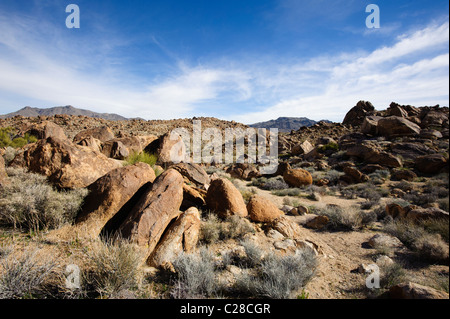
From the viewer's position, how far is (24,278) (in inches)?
105

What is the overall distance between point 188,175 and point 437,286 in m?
6.64

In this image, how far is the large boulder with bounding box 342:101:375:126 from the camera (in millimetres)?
43647

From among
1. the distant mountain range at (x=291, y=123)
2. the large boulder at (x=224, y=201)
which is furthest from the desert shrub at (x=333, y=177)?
the distant mountain range at (x=291, y=123)

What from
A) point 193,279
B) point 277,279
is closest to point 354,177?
point 277,279

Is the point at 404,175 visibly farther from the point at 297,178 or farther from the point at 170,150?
the point at 170,150

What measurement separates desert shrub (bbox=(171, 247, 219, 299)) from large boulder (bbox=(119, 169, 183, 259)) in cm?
89

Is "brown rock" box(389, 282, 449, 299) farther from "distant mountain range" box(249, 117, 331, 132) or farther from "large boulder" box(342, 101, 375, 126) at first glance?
"distant mountain range" box(249, 117, 331, 132)

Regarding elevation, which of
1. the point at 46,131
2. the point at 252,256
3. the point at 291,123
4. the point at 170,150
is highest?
the point at 291,123

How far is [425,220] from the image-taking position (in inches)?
199

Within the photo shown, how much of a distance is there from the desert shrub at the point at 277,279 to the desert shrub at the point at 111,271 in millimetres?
1565

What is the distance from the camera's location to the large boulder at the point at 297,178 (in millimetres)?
13891

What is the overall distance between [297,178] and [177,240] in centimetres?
1145

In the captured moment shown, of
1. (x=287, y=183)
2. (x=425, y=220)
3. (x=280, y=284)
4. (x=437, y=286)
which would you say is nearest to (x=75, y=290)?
(x=280, y=284)
